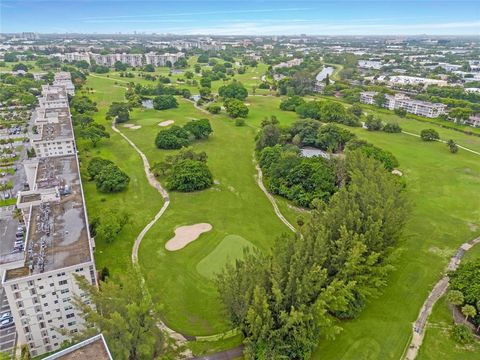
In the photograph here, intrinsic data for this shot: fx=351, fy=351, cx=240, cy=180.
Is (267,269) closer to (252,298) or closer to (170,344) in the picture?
(252,298)

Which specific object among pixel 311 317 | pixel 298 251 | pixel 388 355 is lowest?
pixel 388 355

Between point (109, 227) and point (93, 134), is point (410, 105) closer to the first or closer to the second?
point (93, 134)

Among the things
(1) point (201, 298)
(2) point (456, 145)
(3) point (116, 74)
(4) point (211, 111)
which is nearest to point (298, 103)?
(4) point (211, 111)

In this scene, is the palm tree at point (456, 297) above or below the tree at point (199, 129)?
below

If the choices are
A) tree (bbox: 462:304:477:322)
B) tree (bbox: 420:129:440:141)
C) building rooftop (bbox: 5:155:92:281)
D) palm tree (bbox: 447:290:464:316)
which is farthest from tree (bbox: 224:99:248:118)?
tree (bbox: 462:304:477:322)

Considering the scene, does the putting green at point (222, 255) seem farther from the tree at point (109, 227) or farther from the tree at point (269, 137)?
the tree at point (269, 137)

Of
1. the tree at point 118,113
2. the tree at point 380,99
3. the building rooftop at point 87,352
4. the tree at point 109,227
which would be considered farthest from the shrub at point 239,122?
the building rooftop at point 87,352
